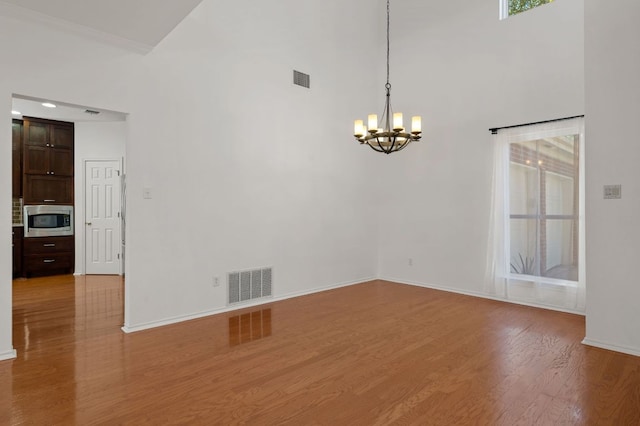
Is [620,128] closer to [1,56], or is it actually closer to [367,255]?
[367,255]

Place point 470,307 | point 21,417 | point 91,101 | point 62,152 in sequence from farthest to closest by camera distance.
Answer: point 62,152, point 470,307, point 91,101, point 21,417

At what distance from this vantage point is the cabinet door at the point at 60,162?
22.4 ft

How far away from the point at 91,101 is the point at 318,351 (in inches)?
127

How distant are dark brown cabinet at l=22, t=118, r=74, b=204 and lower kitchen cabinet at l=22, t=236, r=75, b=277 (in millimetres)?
734

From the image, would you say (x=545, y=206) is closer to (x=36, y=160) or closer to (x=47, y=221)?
(x=47, y=221)

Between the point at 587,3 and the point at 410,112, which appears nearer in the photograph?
the point at 587,3

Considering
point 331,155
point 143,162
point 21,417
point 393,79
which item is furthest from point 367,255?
point 21,417

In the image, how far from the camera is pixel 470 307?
475cm

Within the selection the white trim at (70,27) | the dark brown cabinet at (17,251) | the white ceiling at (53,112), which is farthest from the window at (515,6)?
the dark brown cabinet at (17,251)

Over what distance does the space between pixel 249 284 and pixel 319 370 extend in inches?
85.6

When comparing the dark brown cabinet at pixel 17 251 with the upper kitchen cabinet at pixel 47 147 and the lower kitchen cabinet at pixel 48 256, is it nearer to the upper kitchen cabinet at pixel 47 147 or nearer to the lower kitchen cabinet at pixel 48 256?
the lower kitchen cabinet at pixel 48 256

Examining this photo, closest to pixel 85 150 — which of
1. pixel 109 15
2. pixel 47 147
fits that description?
pixel 47 147

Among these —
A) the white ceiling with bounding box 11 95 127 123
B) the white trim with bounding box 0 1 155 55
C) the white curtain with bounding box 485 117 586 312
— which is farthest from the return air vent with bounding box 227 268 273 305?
the white ceiling with bounding box 11 95 127 123

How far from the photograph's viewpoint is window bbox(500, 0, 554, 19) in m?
4.97
